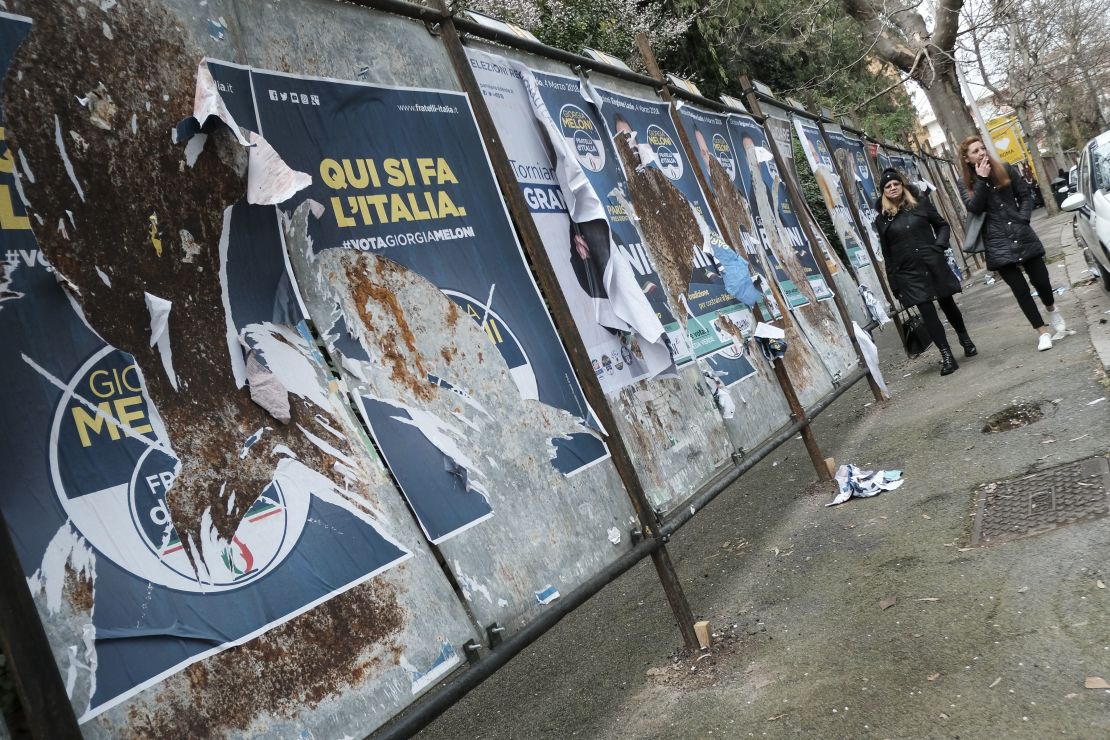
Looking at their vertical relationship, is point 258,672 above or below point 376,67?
below

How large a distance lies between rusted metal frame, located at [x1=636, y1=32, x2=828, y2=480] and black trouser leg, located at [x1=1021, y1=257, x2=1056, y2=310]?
10.1 feet

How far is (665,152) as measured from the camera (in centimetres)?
632

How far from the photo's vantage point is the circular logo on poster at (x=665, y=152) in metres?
6.18

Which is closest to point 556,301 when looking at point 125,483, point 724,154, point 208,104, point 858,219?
point 208,104

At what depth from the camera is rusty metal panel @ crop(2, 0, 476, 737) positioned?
2215 mm

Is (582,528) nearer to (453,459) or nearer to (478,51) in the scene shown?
(453,459)

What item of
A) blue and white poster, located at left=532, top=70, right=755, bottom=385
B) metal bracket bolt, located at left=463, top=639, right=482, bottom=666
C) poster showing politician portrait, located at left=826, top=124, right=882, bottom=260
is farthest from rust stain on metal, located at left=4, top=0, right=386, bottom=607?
poster showing politician portrait, located at left=826, top=124, right=882, bottom=260

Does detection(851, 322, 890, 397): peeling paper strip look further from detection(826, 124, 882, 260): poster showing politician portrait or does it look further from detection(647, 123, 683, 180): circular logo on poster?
detection(826, 124, 882, 260): poster showing politician portrait

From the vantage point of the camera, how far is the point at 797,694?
139 inches

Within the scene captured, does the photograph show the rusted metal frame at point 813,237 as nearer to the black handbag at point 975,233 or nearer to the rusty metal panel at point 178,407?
the black handbag at point 975,233

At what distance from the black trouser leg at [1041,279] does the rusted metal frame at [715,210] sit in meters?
3.08

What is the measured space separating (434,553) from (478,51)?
243 cm

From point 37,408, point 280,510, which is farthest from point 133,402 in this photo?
point 280,510

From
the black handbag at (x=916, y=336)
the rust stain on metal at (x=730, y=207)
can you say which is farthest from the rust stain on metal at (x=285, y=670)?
the black handbag at (x=916, y=336)
